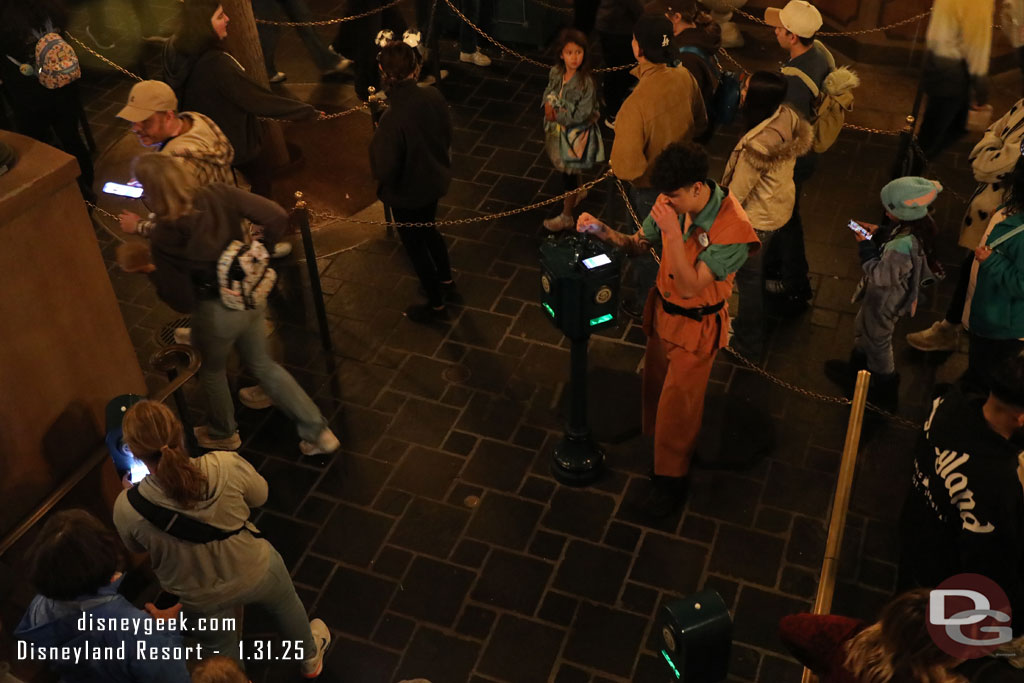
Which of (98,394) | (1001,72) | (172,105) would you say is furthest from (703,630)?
(1001,72)

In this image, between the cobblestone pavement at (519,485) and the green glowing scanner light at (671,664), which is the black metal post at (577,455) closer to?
the cobblestone pavement at (519,485)

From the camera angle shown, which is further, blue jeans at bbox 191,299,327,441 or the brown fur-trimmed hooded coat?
the brown fur-trimmed hooded coat

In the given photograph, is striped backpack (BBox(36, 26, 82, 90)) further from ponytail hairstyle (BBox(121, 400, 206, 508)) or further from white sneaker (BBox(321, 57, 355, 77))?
ponytail hairstyle (BBox(121, 400, 206, 508))

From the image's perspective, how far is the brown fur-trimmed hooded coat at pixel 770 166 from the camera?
5.50 meters

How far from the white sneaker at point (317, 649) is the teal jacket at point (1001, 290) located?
12.1ft

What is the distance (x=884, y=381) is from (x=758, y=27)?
5437mm

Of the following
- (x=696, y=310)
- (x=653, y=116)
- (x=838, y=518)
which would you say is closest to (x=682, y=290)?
→ (x=696, y=310)

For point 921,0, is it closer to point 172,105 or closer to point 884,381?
point 884,381

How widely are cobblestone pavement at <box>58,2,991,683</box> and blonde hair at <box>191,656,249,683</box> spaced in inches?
59.2

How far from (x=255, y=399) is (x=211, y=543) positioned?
2296mm

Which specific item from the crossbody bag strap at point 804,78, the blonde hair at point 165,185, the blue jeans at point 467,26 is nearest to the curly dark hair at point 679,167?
the crossbody bag strap at point 804,78

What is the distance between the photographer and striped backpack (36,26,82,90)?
676 centimetres

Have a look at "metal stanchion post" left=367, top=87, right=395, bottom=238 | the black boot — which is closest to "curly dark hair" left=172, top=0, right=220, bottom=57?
"metal stanchion post" left=367, top=87, right=395, bottom=238

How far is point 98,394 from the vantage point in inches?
186
